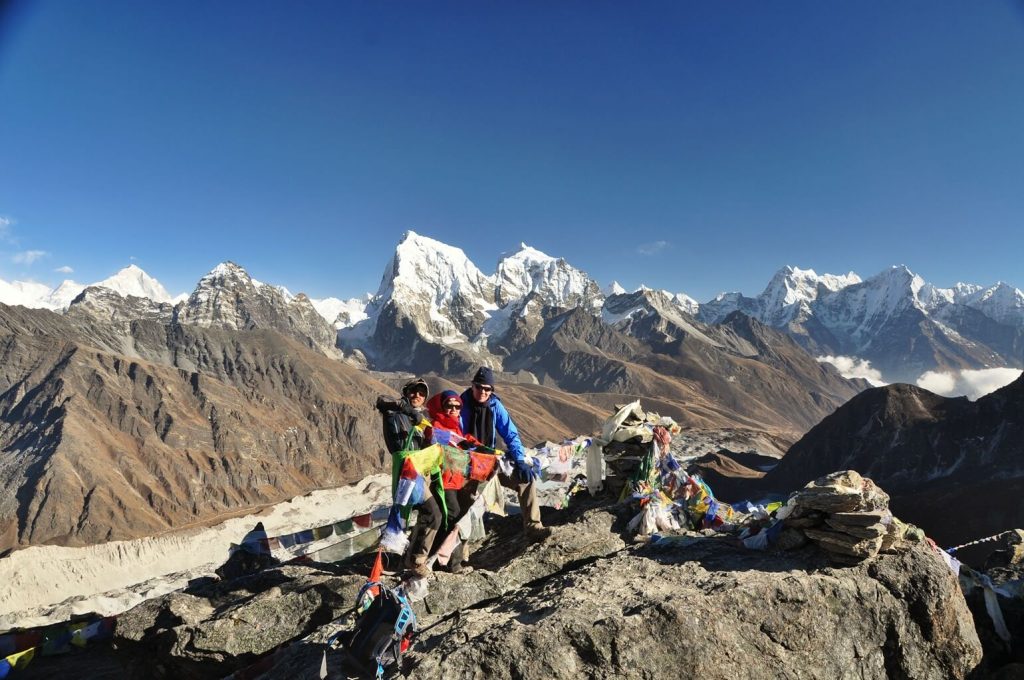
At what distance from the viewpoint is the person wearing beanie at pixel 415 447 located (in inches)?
202

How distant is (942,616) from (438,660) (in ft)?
15.2

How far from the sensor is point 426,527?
16.9 feet

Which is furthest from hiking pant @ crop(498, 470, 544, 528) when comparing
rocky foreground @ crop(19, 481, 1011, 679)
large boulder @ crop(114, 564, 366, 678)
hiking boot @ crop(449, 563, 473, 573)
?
large boulder @ crop(114, 564, 366, 678)

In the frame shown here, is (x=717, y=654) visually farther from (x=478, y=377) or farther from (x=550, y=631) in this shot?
(x=478, y=377)

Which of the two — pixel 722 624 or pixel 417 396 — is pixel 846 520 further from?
pixel 417 396

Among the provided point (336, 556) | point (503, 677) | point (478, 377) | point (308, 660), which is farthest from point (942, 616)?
point (336, 556)

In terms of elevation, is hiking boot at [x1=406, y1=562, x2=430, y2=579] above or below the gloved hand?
below

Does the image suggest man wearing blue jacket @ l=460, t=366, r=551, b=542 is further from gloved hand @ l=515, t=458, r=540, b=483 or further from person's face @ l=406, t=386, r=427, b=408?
person's face @ l=406, t=386, r=427, b=408

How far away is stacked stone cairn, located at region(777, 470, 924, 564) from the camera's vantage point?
4.81 m

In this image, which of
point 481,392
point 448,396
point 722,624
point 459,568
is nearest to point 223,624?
point 459,568

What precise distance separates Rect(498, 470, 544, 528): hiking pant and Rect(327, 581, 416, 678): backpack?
239 cm

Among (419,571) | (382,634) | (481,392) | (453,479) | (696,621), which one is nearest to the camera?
(382,634)

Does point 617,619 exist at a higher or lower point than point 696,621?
higher

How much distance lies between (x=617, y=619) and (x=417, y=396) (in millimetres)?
2888
